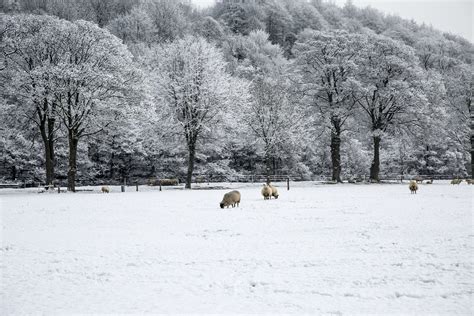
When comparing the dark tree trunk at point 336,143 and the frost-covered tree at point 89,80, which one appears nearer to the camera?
the frost-covered tree at point 89,80

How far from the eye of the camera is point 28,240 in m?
10.7

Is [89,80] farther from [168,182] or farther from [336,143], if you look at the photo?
[336,143]

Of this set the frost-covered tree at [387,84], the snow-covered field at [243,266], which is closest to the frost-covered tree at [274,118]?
the frost-covered tree at [387,84]

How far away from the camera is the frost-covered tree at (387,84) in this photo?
41.5 metres

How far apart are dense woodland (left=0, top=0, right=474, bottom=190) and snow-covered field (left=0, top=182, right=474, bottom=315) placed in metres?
23.1

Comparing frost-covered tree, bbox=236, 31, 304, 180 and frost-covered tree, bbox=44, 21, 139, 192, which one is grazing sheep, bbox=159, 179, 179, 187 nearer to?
frost-covered tree, bbox=236, 31, 304, 180

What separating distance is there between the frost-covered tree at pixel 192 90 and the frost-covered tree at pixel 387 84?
15.1m

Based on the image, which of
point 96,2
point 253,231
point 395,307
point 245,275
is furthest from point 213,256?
point 96,2

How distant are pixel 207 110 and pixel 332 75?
15.7 metres

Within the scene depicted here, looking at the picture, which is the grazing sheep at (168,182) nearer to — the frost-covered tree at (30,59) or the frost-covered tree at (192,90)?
the frost-covered tree at (192,90)

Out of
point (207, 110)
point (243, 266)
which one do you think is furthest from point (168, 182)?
point (243, 266)

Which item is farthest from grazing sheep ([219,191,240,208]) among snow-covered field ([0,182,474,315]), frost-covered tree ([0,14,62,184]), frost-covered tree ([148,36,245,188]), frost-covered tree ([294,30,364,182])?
frost-covered tree ([294,30,364,182])

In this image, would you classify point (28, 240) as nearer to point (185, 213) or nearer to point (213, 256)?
point (213, 256)

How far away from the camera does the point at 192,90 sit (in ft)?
127
